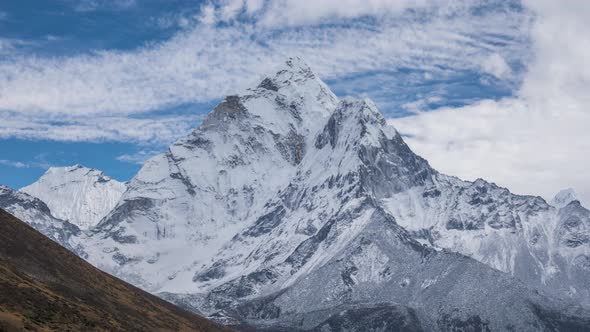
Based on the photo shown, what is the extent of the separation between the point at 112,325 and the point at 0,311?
39013 millimetres

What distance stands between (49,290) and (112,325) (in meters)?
13.4

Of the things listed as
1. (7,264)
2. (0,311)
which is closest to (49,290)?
(7,264)

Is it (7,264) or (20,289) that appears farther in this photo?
(7,264)

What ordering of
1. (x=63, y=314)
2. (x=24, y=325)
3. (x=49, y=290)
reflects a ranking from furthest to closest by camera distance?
(x=49, y=290) < (x=63, y=314) < (x=24, y=325)

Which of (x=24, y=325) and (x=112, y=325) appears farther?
(x=112, y=325)

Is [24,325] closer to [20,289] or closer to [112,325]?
[20,289]

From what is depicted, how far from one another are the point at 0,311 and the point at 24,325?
4.83 metres

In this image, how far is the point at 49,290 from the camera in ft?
630

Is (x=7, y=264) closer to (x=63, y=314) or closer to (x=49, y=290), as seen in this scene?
(x=49, y=290)

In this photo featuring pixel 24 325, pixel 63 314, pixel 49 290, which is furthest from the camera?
pixel 49 290

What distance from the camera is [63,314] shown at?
175 metres

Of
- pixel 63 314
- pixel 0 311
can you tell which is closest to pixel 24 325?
pixel 0 311

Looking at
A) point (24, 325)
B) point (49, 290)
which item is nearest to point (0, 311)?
point (24, 325)

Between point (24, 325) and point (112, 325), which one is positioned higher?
point (24, 325)
